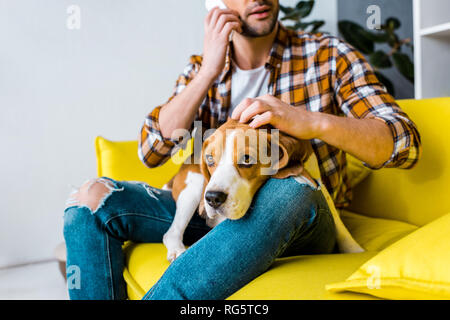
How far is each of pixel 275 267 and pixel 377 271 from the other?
0.88 feet

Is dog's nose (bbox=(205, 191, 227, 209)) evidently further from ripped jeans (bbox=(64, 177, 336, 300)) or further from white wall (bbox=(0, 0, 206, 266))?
white wall (bbox=(0, 0, 206, 266))

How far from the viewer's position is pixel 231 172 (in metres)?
0.93

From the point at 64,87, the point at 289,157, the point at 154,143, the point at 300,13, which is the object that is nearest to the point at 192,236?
the point at 154,143

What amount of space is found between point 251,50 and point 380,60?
150 centimetres

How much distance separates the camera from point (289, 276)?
86 cm

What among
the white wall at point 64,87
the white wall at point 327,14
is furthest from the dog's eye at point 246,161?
the white wall at point 327,14

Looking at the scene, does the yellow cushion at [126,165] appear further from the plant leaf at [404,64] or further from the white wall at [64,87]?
the plant leaf at [404,64]

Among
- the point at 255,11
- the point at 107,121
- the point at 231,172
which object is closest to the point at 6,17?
the point at 107,121

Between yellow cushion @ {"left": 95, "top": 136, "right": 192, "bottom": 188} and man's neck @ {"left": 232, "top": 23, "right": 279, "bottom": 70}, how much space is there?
518 mm

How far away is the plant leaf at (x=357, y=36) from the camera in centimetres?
267

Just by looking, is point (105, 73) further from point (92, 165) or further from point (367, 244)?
point (367, 244)

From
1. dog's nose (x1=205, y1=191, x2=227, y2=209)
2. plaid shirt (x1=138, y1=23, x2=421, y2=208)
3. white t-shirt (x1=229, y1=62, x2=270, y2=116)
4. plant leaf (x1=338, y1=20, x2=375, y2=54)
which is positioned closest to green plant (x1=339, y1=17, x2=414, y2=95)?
plant leaf (x1=338, y1=20, x2=375, y2=54)

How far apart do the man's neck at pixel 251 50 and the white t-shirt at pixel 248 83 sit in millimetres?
25

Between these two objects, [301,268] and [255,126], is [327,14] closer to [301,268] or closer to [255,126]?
[255,126]
